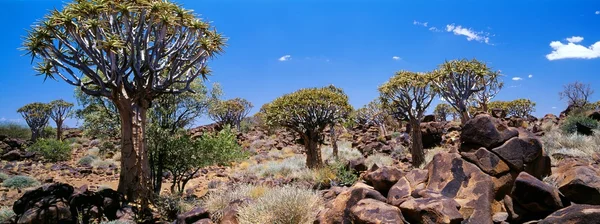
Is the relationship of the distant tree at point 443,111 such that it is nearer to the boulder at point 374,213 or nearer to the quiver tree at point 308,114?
the quiver tree at point 308,114

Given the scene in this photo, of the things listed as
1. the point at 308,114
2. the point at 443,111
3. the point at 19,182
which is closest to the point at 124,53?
the point at 308,114

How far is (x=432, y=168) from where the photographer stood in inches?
244

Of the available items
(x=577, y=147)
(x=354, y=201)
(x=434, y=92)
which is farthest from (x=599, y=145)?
(x=354, y=201)

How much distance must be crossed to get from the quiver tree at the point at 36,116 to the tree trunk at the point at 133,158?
42768 millimetres

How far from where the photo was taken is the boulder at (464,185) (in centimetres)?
492

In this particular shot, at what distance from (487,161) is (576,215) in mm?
1820

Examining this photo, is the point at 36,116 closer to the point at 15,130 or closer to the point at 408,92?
the point at 15,130

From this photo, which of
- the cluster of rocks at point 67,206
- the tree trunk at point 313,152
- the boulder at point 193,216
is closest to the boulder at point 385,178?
the boulder at point 193,216

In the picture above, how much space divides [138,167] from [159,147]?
8.84 ft

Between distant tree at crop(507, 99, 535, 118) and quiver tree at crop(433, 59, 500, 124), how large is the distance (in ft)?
95.0

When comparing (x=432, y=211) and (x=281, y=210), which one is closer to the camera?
(x=432, y=211)

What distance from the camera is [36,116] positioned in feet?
139

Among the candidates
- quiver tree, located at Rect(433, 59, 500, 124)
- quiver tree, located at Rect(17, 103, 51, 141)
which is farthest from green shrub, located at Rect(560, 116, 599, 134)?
quiver tree, located at Rect(17, 103, 51, 141)

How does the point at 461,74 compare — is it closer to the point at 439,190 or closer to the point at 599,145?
the point at 599,145
